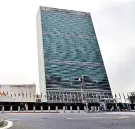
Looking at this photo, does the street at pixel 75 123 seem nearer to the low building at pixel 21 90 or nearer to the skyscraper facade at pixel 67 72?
the low building at pixel 21 90

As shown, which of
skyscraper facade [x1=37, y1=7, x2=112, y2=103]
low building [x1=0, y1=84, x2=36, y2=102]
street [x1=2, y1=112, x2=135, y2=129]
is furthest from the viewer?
skyscraper facade [x1=37, y1=7, x2=112, y2=103]

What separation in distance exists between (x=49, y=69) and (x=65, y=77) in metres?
13.0

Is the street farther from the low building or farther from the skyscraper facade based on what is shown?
the skyscraper facade

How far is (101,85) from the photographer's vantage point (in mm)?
189500

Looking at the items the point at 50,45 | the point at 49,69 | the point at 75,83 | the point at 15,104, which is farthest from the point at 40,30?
the point at 15,104

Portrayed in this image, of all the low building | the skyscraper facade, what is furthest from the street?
the skyscraper facade

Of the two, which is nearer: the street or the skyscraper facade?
the street

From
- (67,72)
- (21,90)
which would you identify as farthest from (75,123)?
(67,72)

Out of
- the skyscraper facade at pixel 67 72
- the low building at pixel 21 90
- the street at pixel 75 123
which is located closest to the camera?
the street at pixel 75 123

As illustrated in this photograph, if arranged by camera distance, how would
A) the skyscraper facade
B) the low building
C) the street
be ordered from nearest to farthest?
the street → the low building → the skyscraper facade

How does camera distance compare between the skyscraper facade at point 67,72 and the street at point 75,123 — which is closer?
Result: the street at point 75,123

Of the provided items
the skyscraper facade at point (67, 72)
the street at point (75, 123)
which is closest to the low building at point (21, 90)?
the skyscraper facade at point (67, 72)

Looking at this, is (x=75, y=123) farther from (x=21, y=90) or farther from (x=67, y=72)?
(x=67, y=72)

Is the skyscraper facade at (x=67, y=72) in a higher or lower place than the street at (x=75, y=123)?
higher
